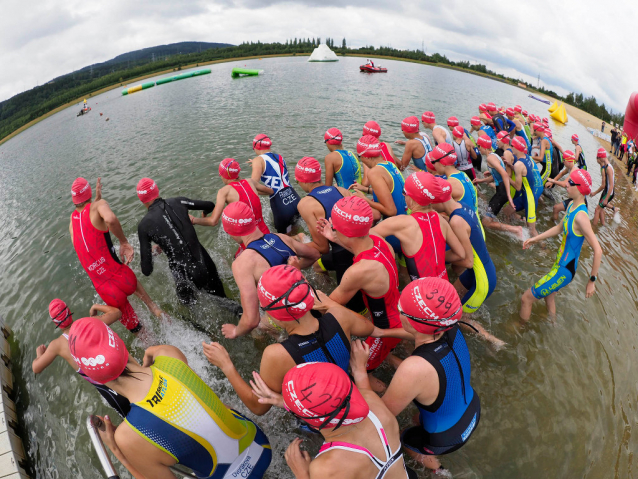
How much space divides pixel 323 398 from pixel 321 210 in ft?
9.47

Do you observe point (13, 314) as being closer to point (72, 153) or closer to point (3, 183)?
point (3, 183)

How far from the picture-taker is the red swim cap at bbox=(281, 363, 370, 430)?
1.68 m

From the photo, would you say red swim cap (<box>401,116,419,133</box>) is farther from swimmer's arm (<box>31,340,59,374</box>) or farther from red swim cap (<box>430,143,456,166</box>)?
swimmer's arm (<box>31,340,59,374</box>)

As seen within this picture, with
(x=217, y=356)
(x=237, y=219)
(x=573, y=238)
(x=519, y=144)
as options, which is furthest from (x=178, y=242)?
(x=519, y=144)

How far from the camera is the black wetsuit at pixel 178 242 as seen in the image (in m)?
4.54

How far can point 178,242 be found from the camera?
15.2 ft

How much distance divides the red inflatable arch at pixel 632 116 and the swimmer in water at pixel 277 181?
1636cm

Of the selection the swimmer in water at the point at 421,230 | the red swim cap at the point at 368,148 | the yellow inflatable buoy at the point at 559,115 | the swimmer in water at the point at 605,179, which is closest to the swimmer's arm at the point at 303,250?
the swimmer in water at the point at 421,230

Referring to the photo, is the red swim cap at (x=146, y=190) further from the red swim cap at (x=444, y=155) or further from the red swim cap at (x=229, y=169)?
the red swim cap at (x=444, y=155)

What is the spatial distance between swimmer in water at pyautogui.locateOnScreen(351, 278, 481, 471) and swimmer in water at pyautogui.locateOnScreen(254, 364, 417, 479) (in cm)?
38

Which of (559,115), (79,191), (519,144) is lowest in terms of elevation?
(559,115)

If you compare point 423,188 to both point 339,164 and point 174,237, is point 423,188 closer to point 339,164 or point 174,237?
point 339,164

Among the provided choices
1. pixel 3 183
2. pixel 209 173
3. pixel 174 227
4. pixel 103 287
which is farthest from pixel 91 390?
pixel 3 183

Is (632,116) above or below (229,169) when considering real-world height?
below
